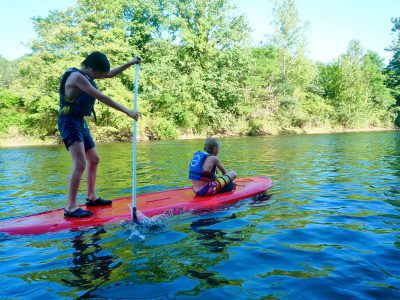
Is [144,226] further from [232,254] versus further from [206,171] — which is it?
[206,171]

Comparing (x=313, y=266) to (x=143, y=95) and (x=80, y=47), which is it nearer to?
(x=80, y=47)

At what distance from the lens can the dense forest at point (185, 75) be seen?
2902cm

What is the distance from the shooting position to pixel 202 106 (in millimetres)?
34312

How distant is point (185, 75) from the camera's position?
34.4m

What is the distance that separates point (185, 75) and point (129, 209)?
30307 mm

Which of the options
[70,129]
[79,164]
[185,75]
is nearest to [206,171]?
[79,164]

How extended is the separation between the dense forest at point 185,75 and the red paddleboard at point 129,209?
23641mm

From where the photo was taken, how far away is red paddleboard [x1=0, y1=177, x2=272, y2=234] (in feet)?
15.0

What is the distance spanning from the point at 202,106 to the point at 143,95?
5603 mm

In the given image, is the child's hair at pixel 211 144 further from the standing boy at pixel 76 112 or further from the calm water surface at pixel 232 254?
the standing boy at pixel 76 112

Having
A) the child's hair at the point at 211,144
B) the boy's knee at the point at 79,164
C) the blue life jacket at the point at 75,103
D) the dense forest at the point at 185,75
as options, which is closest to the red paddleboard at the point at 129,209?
the boy's knee at the point at 79,164

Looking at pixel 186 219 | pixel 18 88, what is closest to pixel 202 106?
pixel 18 88

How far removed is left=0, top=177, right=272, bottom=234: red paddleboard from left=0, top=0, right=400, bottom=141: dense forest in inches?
931

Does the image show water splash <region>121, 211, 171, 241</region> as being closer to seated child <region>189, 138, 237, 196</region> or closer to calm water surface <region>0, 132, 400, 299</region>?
calm water surface <region>0, 132, 400, 299</region>
